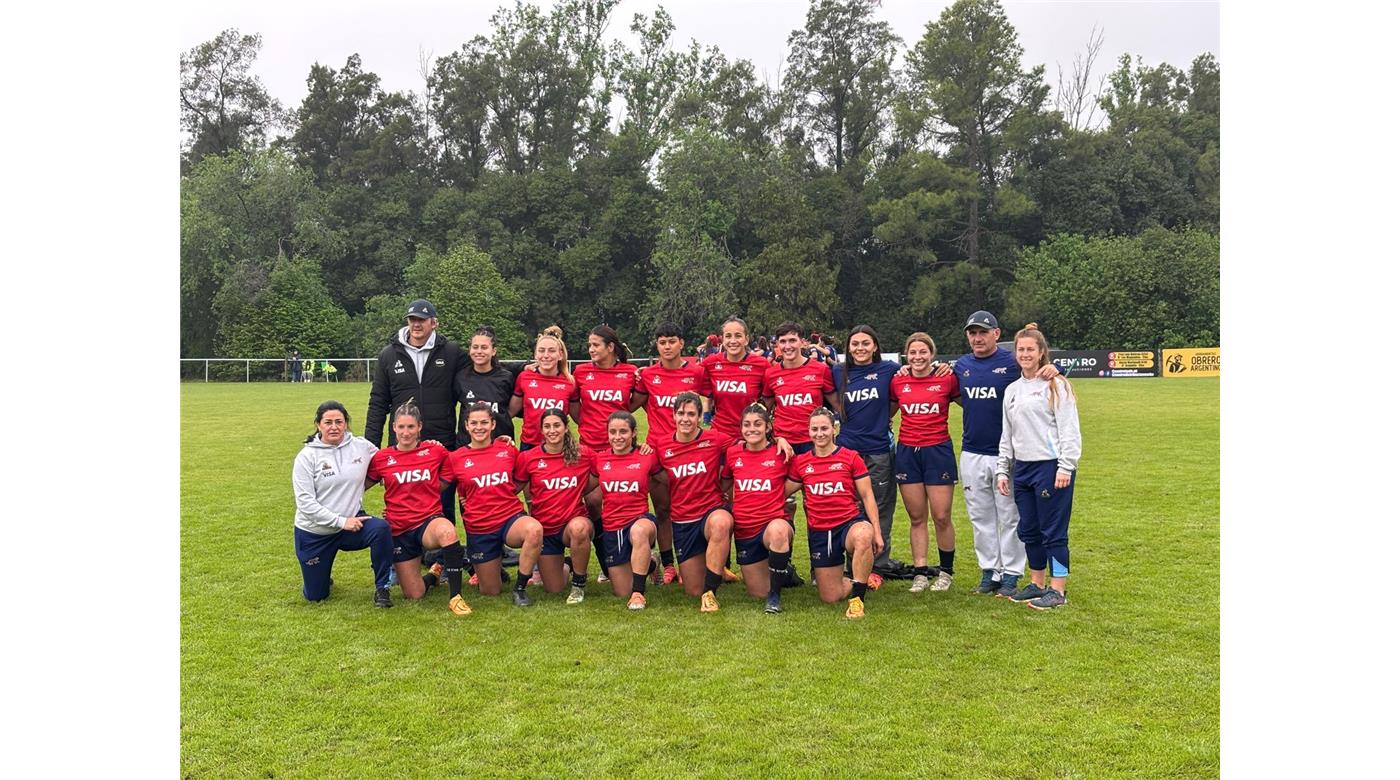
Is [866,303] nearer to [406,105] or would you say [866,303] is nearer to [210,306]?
[406,105]

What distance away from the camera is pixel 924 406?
6598 mm

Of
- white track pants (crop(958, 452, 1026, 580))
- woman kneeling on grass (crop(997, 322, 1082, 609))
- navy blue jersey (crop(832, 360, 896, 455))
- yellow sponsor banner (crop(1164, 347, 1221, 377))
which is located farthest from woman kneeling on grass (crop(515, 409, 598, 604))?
yellow sponsor banner (crop(1164, 347, 1221, 377))

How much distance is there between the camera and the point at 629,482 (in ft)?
21.2

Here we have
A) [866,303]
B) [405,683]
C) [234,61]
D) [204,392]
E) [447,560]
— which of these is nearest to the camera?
[405,683]

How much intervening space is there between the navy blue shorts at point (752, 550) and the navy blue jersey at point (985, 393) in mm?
1423

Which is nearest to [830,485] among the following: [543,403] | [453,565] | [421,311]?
[543,403]

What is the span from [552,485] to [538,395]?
78 centimetres

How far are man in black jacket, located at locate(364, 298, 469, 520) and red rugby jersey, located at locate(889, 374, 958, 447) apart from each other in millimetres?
3241

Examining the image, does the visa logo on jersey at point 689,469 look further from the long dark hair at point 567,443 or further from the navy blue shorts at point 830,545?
the navy blue shorts at point 830,545

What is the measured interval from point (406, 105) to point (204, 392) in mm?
28987

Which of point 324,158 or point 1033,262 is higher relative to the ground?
point 324,158

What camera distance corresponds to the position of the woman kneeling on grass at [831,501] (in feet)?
20.2

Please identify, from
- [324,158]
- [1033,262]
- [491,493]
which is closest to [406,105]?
[324,158]

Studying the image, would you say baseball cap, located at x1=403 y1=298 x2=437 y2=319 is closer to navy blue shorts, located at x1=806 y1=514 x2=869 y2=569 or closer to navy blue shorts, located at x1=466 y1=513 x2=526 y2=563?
navy blue shorts, located at x1=466 y1=513 x2=526 y2=563
